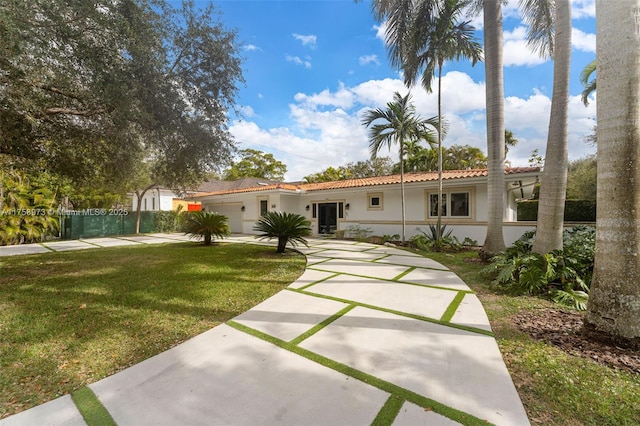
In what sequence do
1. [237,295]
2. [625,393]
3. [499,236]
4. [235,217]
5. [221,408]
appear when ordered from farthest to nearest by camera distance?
[235,217] → [499,236] → [237,295] → [625,393] → [221,408]

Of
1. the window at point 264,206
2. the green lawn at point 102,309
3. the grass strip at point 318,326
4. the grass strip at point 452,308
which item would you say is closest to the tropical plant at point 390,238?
the green lawn at point 102,309

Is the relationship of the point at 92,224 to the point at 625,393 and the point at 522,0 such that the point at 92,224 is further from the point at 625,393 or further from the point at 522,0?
the point at 522,0

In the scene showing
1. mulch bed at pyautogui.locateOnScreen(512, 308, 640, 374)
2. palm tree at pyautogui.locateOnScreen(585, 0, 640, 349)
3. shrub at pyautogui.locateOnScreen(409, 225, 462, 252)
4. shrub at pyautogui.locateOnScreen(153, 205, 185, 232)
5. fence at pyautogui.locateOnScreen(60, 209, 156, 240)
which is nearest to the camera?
mulch bed at pyautogui.locateOnScreen(512, 308, 640, 374)

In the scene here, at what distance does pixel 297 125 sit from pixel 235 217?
8.38 meters

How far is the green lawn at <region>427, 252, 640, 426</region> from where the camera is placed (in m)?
1.79

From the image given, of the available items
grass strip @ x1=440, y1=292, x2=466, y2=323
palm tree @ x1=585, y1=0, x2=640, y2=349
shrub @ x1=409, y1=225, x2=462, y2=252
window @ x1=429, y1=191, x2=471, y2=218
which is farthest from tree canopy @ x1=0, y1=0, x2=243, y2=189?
window @ x1=429, y1=191, x2=471, y2=218

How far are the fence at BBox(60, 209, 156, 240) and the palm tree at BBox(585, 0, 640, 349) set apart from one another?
2013 cm

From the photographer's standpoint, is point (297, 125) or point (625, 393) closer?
point (625, 393)

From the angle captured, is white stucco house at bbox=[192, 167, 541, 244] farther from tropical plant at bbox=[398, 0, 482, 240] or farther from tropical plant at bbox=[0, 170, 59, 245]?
tropical plant at bbox=[0, 170, 59, 245]

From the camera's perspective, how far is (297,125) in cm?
1449

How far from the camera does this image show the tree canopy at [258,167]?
36219 millimetres

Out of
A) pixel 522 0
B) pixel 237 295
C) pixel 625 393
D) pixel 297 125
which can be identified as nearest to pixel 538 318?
pixel 625 393

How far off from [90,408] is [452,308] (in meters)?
4.16

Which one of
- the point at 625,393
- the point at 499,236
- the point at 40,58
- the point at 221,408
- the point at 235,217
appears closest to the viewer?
the point at 221,408
